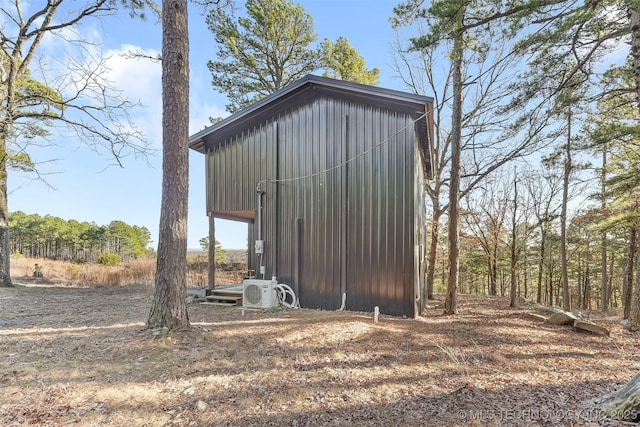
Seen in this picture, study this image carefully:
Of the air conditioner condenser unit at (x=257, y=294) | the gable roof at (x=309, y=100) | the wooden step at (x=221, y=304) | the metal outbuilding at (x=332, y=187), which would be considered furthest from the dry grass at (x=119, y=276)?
the gable roof at (x=309, y=100)

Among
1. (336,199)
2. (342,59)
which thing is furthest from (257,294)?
(342,59)

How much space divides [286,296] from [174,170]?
4.38m

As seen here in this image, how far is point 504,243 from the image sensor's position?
444 inches

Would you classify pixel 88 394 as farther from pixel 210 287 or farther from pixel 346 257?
pixel 210 287

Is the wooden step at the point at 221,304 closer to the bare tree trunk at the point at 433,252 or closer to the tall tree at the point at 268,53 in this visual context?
the bare tree trunk at the point at 433,252

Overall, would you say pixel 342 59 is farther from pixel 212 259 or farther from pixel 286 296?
Result: pixel 286 296

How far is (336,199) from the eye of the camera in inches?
291

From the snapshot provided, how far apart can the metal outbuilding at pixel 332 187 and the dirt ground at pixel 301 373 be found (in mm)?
1691

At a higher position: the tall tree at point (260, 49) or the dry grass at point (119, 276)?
the tall tree at point (260, 49)

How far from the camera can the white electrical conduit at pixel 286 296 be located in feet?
24.5

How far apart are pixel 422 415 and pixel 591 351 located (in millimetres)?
4081

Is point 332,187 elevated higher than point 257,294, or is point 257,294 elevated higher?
point 332,187

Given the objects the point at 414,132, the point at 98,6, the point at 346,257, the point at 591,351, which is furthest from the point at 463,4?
the point at 98,6

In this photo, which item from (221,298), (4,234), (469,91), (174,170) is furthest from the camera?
(469,91)
